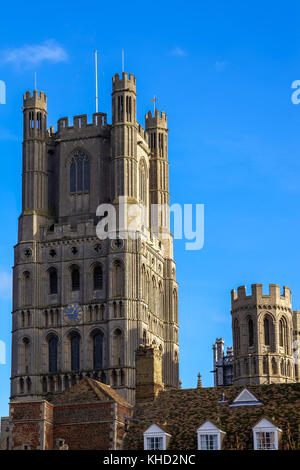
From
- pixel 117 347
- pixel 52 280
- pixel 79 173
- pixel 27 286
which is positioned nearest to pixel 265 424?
pixel 117 347

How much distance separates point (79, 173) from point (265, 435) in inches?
2750

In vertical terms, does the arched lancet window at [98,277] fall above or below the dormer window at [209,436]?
above

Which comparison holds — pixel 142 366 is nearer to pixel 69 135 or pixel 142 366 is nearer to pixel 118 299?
pixel 118 299

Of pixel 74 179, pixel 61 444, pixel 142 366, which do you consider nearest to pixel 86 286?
pixel 74 179

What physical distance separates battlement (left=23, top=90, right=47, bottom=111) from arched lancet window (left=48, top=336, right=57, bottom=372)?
76.2 ft

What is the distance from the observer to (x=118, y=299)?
11575 cm

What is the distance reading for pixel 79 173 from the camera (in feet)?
407

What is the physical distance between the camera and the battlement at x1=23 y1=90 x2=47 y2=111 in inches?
4921

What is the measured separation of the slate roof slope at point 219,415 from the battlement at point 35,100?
211 ft

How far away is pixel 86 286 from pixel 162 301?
10736 millimetres

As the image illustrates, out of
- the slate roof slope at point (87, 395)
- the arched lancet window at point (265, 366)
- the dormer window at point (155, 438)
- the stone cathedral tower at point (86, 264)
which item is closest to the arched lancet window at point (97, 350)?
the stone cathedral tower at point (86, 264)

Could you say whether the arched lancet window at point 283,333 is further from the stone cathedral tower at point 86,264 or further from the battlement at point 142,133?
the battlement at point 142,133

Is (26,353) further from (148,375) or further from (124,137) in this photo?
(148,375)

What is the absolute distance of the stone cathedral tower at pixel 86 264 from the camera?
4552 inches
